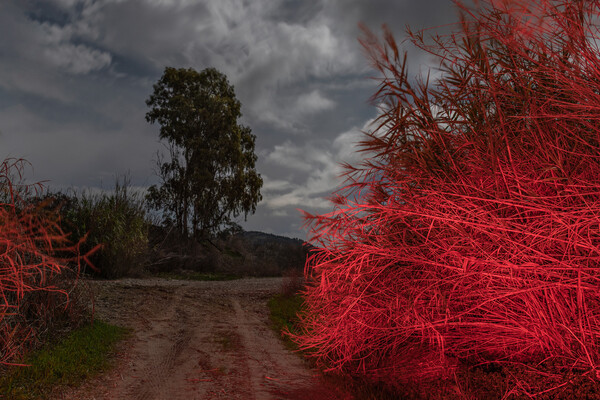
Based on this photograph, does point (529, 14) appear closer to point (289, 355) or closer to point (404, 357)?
point (404, 357)

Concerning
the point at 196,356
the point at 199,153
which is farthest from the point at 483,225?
the point at 199,153

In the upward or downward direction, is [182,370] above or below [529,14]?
below

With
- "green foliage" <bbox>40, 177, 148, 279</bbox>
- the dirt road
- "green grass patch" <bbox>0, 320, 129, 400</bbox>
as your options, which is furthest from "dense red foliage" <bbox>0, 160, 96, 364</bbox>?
"green foliage" <bbox>40, 177, 148, 279</bbox>

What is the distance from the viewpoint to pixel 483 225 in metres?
3.51

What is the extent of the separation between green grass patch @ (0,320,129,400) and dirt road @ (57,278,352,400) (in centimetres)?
20

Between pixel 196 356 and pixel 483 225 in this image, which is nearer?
pixel 483 225

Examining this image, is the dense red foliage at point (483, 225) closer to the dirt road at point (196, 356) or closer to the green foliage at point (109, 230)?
the dirt road at point (196, 356)

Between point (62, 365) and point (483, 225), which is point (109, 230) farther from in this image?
point (483, 225)

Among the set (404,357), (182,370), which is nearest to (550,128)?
(404,357)

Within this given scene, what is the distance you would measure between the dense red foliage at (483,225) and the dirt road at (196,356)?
0.65 metres

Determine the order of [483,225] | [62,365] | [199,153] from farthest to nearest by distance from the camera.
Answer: [199,153] → [62,365] → [483,225]

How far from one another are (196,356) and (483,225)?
4.23 m

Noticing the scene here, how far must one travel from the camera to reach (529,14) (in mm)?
3584

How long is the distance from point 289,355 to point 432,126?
3657mm
